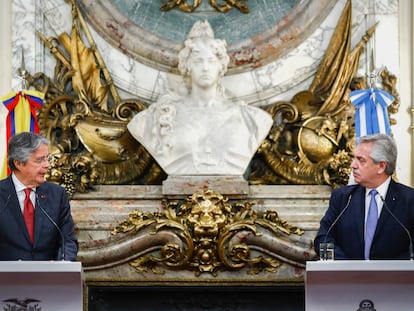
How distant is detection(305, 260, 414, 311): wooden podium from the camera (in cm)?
722

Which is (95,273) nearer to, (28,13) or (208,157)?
(208,157)

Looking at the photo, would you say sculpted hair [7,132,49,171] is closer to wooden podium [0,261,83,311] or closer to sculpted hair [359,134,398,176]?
wooden podium [0,261,83,311]

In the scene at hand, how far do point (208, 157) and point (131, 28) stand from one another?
4.83ft

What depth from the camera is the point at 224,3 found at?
11.3m

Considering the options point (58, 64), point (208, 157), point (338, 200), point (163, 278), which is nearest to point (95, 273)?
point (163, 278)

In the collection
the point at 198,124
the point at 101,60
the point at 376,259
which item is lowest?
the point at 376,259

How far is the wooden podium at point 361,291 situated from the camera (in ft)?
23.7

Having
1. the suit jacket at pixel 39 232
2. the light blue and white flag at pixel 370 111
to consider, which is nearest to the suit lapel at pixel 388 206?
the suit jacket at pixel 39 232

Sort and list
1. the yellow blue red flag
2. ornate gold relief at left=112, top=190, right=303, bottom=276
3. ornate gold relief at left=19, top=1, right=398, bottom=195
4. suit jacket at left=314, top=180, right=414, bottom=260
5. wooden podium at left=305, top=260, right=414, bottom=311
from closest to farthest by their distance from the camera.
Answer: wooden podium at left=305, top=260, right=414, bottom=311, suit jacket at left=314, top=180, right=414, bottom=260, ornate gold relief at left=112, top=190, right=303, bottom=276, the yellow blue red flag, ornate gold relief at left=19, top=1, right=398, bottom=195

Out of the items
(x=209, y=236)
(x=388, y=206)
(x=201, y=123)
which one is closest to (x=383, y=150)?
(x=388, y=206)

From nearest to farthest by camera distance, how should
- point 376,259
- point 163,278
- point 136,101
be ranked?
point 376,259 → point 163,278 → point 136,101

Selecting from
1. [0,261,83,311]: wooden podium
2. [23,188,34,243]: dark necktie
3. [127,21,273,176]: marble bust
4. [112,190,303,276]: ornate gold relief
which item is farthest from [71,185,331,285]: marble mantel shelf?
[0,261,83,311]: wooden podium

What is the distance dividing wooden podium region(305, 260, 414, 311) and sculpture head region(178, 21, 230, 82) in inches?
142

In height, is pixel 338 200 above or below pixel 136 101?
below
